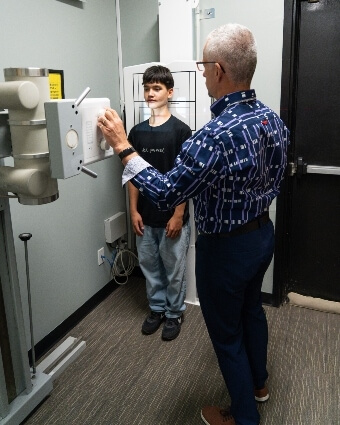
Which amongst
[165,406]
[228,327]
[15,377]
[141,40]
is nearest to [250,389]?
[228,327]

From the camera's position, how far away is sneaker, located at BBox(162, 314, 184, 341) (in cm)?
229

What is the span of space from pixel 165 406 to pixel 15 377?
674mm

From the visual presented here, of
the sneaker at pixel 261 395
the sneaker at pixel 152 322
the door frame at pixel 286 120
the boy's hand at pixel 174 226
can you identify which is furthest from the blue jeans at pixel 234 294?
the door frame at pixel 286 120

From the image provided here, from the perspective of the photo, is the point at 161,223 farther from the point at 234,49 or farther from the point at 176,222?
the point at 234,49

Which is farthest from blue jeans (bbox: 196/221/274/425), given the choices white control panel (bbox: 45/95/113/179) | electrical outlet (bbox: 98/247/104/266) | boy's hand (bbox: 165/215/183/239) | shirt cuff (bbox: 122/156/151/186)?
electrical outlet (bbox: 98/247/104/266)

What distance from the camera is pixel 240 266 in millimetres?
1443

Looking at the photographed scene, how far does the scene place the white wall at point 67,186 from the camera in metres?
1.92

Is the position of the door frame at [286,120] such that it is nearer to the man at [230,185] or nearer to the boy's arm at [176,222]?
the boy's arm at [176,222]

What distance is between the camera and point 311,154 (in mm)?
2408

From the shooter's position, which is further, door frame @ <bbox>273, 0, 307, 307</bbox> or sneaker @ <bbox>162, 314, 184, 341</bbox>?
sneaker @ <bbox>162, 314, 184, 341</bbox>

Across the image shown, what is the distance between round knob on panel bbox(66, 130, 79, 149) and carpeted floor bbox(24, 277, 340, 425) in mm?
1223

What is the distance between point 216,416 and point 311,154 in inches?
61.2

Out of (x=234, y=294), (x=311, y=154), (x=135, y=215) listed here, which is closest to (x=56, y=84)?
(x=135, y=215)

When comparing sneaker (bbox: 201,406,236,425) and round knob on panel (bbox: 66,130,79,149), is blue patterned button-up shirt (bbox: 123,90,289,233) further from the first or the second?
sneaker (bbox: 201,406,236,425)
